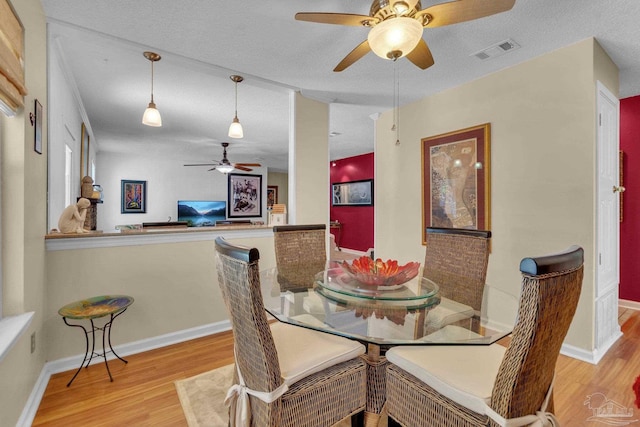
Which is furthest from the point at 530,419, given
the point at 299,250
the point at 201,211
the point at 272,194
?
the point at 272,194

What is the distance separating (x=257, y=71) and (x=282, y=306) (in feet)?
7.24

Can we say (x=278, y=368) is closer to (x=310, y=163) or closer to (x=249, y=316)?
(x=249, y=316)

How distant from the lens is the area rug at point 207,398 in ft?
5.40

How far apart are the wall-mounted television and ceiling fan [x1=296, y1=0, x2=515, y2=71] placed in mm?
6675

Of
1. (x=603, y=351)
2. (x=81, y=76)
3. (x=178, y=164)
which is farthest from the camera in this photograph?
(x=178, y=164)

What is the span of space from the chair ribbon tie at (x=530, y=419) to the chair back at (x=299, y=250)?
1.46 meters

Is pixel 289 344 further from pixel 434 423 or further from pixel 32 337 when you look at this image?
pixel 32 337

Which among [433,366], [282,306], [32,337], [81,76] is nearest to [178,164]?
[81,76]

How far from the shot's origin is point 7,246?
5.22 feet

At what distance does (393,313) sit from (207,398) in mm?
1258

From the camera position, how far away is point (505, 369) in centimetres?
92

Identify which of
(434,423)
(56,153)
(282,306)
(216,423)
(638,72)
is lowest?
(216,423)

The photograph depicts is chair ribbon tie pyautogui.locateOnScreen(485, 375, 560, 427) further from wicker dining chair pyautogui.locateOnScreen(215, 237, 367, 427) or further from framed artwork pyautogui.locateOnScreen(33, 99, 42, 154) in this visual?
framed artwork pyautogui.locateOnScreen(33, 99, 42, 154)

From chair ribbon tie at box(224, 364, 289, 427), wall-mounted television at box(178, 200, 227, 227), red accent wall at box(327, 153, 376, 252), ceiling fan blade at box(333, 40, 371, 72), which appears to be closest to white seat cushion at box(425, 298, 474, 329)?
chair ribbon tie at box(224, 364, 289, 427)
